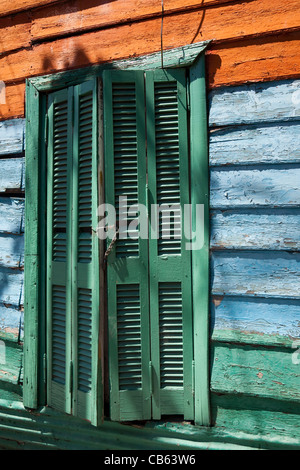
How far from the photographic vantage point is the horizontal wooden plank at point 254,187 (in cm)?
260

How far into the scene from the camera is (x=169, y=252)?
114 inches

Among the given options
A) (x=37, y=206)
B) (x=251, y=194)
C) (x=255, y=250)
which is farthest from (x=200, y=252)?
(x=37, y=206)

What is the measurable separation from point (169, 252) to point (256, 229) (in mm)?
531

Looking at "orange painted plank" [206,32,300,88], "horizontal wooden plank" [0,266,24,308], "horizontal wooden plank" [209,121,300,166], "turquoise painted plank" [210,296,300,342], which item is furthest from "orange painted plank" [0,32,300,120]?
"horizontal wooden plank" [0,266,24,308]

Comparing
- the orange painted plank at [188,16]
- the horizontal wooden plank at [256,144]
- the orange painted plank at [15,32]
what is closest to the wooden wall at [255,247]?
the horizontal wooden plank at [256,144]

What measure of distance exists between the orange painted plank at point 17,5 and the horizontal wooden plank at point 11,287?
1.81 m

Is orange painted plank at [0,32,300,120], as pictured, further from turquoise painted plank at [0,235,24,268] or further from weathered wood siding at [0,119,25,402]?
turquoise painted plank at [0,235,24,268]

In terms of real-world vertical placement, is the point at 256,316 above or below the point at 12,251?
below

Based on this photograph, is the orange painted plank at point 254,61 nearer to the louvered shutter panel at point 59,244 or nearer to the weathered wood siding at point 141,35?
the weathered wood siding at point 141,35

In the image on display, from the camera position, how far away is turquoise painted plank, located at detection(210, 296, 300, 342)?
103 inches

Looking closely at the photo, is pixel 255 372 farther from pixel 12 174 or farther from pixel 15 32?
pixel 15 32

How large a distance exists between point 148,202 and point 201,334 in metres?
0.82

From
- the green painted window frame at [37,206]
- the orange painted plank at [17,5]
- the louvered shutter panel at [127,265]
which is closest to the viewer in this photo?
the louvered shutter panel at [127,265]

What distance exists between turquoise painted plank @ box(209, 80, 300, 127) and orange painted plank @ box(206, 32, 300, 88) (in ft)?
0.14
